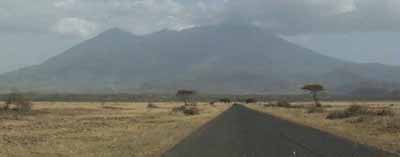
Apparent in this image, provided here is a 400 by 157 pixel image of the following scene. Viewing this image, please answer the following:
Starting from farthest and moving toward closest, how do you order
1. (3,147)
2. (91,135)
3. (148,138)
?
(91,135) → (148,138) → (3,147)

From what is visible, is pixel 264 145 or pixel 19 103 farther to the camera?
pixel 19 103

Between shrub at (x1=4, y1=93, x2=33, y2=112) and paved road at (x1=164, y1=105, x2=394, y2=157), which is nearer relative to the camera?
paved road at (x1=164, y1=105, x2=394, y2=157)

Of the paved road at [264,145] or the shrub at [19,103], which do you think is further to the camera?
the shrub at [19,103]

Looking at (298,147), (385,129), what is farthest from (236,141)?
(385,129)

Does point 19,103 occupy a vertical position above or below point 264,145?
above

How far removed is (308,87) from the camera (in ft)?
364

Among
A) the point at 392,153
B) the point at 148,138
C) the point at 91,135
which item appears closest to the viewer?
the point at 392,153

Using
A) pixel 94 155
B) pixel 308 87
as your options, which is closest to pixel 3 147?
pixel 94 155

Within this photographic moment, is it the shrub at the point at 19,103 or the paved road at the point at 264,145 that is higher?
the shrub at the point at 19,103

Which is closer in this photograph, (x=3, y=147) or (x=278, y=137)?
(x=278, y=137)

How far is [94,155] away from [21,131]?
15.5 m

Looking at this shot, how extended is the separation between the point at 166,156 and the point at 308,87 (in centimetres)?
9352

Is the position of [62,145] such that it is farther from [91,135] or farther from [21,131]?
[21,131]

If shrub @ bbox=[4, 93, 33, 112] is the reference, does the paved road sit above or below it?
below
